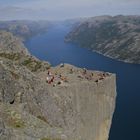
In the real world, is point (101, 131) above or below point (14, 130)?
below

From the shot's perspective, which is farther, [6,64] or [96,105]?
[96,105]

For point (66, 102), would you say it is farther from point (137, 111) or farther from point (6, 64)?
point (137, 111)

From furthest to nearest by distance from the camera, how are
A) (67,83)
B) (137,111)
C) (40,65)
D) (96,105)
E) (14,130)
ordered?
(137,111) → (40,65) → (96,105) → (67,83) → (14,130)

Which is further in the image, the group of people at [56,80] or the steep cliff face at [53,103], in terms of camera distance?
the group of people at [56,80]

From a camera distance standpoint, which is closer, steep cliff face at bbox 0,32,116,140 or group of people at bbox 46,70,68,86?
steep cliff face at bbox 0,32,116,140

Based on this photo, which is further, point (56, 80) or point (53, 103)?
point (56, 80)

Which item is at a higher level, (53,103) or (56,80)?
(53,103)

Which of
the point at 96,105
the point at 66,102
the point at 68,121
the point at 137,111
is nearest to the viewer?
the point at 68,121

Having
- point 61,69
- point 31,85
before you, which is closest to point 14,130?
point 31,85
